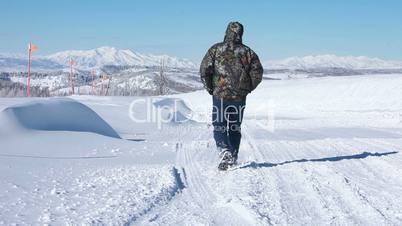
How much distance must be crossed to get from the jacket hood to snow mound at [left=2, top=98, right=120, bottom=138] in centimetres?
381

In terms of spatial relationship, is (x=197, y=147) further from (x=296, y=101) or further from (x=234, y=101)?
(x=296, y=101)

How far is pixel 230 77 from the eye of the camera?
7.23m

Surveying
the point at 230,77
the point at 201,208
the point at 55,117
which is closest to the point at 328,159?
the point at 230,77

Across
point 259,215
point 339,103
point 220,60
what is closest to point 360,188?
point 259,215

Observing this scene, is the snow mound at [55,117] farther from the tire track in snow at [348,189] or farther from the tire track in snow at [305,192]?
the tire track in snow at [348,189]

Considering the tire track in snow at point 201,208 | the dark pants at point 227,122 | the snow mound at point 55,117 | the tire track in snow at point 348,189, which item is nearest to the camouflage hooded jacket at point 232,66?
the dark pants at point 227,122

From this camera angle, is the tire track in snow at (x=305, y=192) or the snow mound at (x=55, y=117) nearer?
the tire track in snow at (x=305, y=192)

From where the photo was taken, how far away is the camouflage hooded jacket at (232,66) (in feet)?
23.6

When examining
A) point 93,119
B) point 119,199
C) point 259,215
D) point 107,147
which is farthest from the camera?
point 93,119

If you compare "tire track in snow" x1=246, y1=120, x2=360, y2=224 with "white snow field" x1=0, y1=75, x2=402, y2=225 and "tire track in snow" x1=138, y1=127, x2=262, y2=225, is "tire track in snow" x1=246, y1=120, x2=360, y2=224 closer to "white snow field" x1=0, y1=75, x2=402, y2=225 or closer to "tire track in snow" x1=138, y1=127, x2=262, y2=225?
"white snow field" x1=0, y1=75, x2=402, y2=225

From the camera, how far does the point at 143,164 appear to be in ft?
24.3

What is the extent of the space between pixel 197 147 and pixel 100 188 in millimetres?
4683

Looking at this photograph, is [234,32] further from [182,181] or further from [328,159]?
[328,159]

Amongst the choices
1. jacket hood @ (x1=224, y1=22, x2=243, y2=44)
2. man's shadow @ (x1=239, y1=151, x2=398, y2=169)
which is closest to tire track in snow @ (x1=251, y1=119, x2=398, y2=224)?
man's shadow @ (x1=239, y1=151, x2=398, y2=169)
